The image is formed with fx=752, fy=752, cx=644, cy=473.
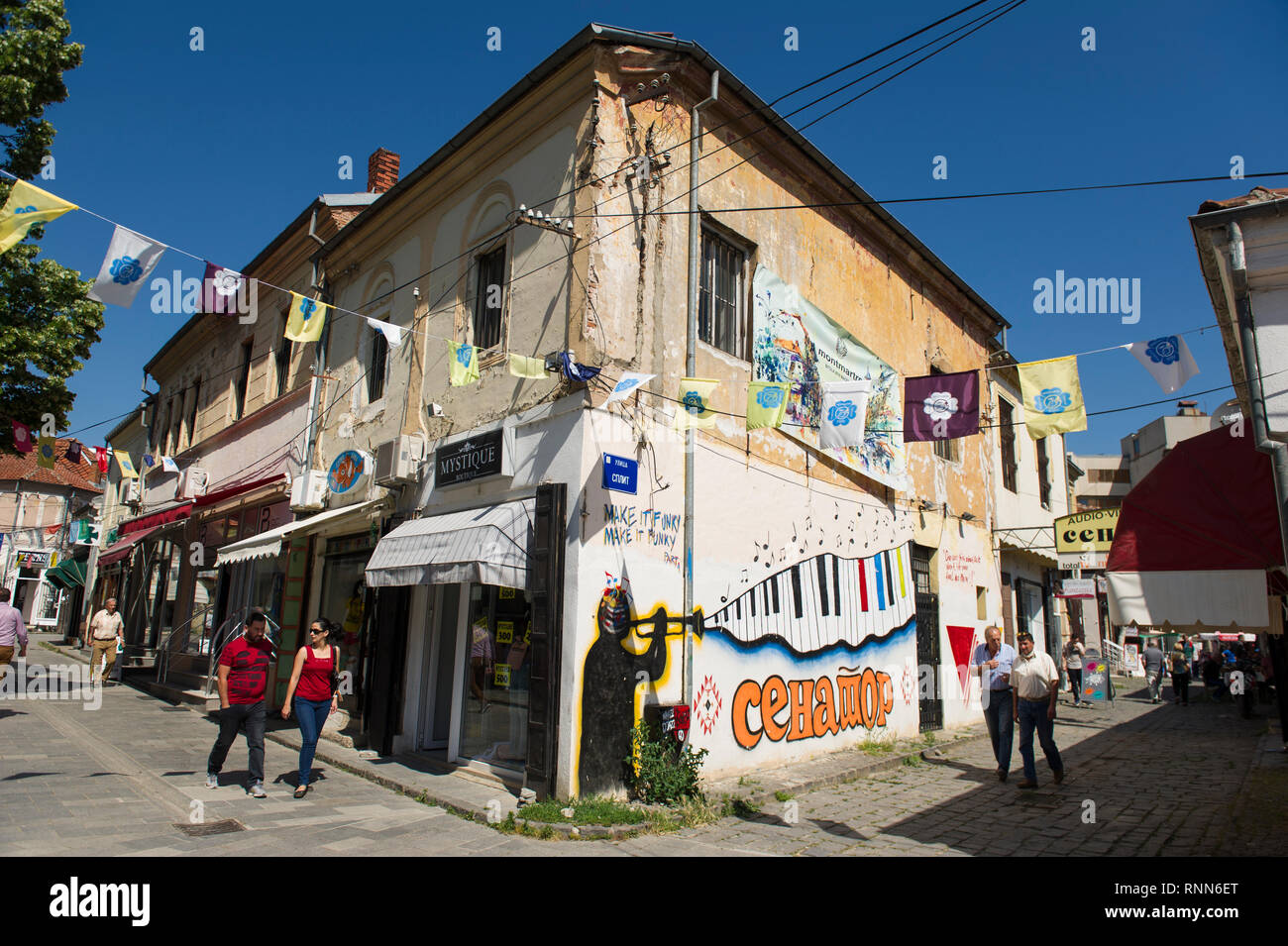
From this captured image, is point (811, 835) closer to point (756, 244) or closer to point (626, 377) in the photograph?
point (626, 377)

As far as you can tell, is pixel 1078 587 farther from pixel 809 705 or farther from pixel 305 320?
pixel 305 320

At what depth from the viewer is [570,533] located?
759cm

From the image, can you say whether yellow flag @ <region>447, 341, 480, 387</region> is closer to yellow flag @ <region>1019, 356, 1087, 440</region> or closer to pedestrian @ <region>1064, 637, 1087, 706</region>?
yellow flag @ <region>1019, 356, 1087, 440</region>

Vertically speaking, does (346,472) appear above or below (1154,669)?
above

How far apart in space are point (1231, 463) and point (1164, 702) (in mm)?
18170

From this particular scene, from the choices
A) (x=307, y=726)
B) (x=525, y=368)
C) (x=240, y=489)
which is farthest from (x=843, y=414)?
(x=240, y=489)

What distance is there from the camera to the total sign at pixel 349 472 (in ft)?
38.3

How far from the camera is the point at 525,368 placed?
8.31 metres

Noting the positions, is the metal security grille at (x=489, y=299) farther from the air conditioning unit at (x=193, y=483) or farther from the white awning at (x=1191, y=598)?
the air conditioning unit at (x=193, y=483)

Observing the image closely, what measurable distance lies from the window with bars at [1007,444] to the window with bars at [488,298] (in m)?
12.8

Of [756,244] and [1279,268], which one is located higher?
[756,244]

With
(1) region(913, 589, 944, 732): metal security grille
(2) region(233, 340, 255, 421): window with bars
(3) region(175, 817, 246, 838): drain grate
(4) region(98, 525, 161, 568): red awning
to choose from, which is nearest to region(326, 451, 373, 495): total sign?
(3) region(175, 817, 246, 838): drain grate

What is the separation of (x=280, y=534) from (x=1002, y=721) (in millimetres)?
10301
